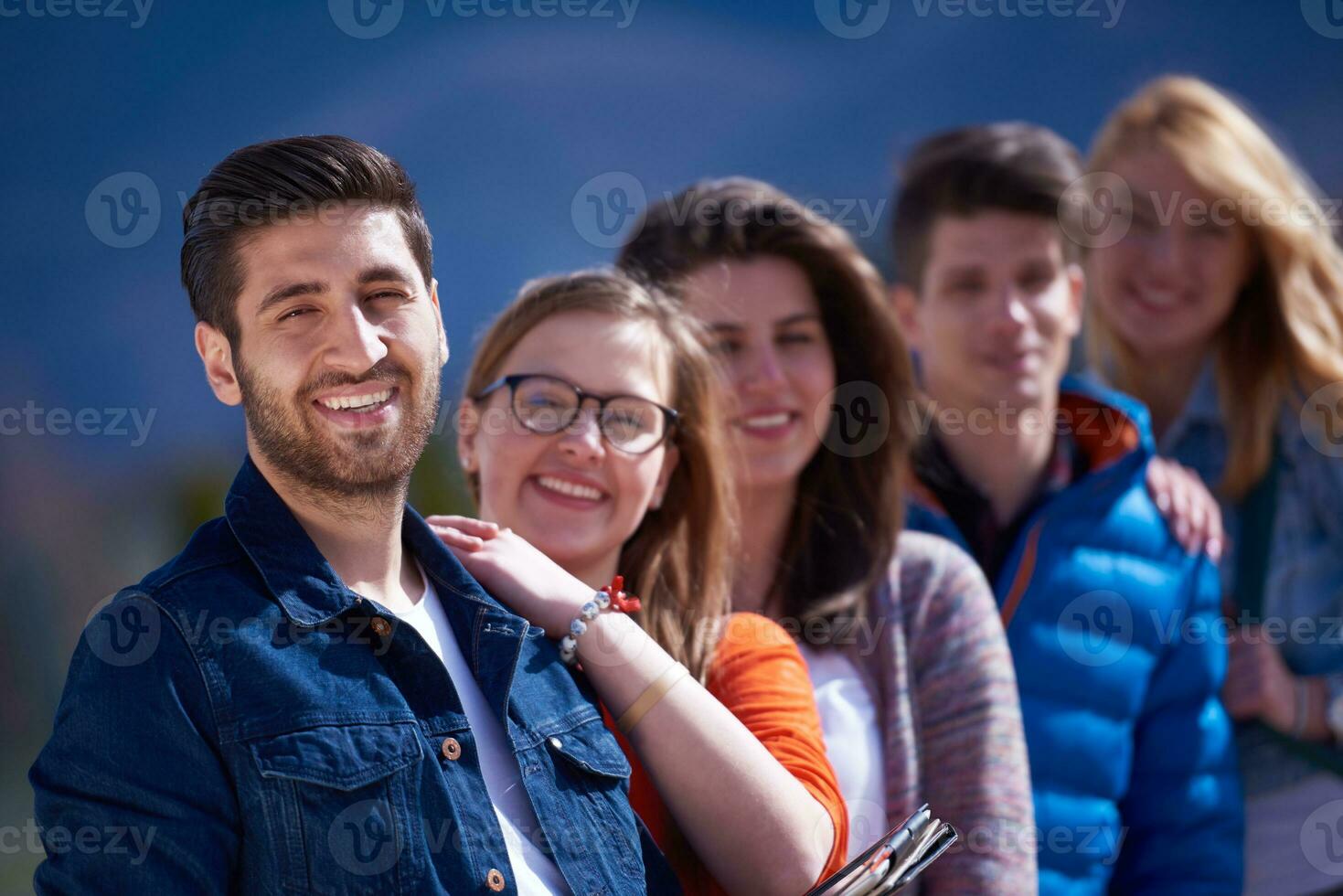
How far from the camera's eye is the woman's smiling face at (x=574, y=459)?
185cm

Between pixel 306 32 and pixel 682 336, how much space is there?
2.61 metres

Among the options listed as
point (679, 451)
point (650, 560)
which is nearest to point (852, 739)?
point (650, 560)

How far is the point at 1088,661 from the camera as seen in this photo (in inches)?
95.0

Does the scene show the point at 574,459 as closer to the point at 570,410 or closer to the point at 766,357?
the point at 570,410

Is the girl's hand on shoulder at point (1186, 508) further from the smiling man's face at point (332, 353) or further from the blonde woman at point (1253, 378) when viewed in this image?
the smiling man's face at point (332, 353)

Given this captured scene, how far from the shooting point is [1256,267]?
122 inches

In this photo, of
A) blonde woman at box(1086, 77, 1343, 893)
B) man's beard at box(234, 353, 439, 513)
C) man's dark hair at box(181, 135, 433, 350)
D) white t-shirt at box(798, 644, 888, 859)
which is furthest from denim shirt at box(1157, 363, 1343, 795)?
man's dark hair at box(181, 135, 433, 350)

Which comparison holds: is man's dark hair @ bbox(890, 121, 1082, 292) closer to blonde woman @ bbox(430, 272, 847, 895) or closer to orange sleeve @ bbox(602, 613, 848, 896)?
blonde woman @ bbox(430, 272, 847, 895)

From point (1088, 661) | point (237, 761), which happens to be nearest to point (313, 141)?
point (237, 761)

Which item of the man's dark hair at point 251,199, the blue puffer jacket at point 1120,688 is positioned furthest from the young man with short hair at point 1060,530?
the man's dark hair at point 251,199

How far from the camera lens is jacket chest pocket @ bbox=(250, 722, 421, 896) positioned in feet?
3.81

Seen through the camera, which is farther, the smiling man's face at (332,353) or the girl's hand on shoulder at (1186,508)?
the girl's hand on shoulder at (1186,508)

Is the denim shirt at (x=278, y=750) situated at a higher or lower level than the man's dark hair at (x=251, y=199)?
lower

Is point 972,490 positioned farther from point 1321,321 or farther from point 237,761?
point 237,761
